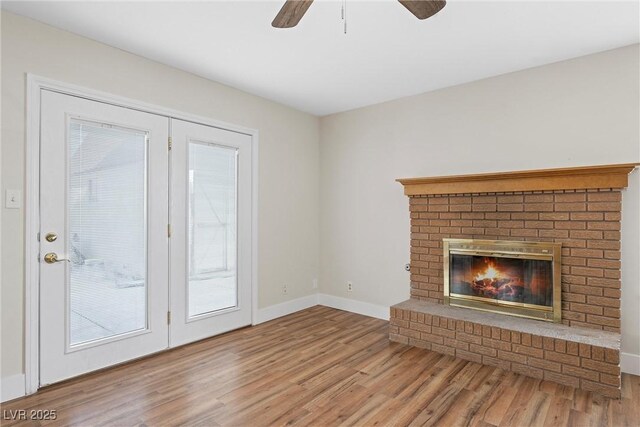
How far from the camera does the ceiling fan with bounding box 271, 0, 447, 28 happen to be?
171 cm

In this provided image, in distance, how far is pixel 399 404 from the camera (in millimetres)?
2320

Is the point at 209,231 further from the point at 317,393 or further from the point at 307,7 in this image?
the point at 307,7

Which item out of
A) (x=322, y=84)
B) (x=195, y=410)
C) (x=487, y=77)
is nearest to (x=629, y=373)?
(x=487, y=77)

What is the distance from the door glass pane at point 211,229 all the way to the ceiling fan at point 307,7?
1.86 m

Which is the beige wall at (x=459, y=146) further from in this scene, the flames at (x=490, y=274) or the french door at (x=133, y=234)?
the french door at (x=133, y=234)

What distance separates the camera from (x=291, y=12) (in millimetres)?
1862

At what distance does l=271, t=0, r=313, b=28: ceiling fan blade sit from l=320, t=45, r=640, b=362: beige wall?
7.68ft

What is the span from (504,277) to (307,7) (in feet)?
9.51

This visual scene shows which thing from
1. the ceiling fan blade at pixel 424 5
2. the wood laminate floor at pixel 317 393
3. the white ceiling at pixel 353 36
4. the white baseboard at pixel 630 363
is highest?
the white ceiling at pixel 353 36

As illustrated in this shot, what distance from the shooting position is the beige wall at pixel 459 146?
2.79 m

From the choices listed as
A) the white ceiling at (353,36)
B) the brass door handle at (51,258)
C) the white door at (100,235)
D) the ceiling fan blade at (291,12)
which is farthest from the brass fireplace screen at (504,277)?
the brass door handle at (51,258)

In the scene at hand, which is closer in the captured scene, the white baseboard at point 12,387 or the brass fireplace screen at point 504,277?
the white baseboard at point 12,387

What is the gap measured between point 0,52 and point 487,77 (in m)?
3.99

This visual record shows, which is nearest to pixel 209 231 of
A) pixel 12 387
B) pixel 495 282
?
pixel 12 387
